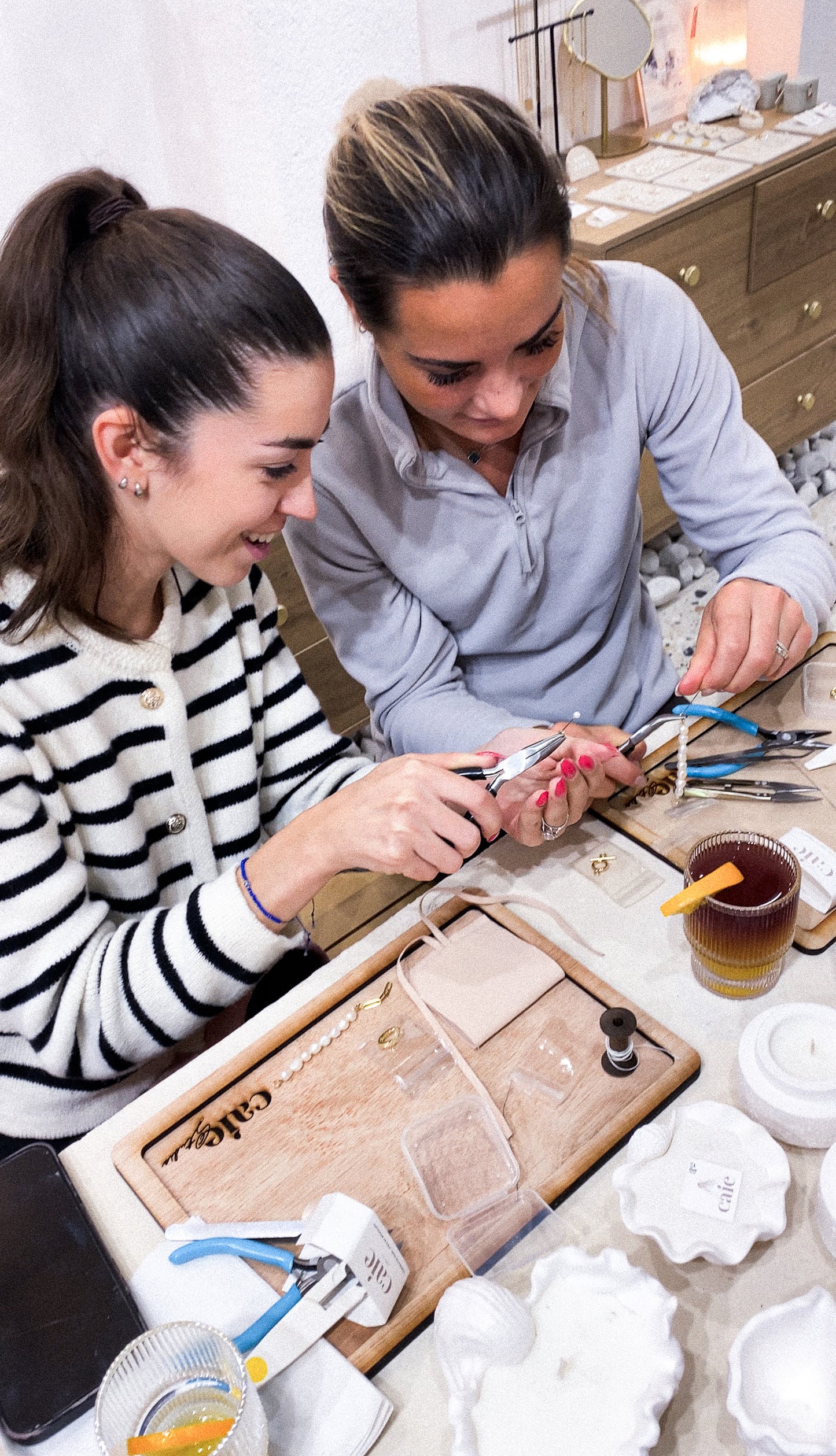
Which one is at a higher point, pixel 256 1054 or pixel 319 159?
pixel 319 159

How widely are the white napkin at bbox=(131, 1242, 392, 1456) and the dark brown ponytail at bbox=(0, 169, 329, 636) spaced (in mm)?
547

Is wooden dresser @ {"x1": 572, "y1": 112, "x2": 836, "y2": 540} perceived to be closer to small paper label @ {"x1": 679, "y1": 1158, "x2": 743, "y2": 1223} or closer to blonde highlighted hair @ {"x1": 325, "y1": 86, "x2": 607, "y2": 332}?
blonde highlighted hair @ {"x1": 325, "y1": 86, "x2": 607, "y2": 332}

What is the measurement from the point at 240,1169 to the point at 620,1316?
0.30 metres

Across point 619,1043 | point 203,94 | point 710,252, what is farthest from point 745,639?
point 710,252

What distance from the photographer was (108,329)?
86 centimetres

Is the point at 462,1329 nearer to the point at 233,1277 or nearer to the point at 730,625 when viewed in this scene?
the point at 233,1277

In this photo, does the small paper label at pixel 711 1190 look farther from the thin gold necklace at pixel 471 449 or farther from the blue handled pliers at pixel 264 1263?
the thin gold necklace at pixel 471 449

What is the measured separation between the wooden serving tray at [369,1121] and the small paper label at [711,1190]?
66mm

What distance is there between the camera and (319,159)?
1.99m

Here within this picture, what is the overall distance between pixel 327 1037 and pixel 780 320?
2.48 meters

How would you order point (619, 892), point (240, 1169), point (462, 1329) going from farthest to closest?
point (619, 892), point (240, 1169), point (462, 1329)

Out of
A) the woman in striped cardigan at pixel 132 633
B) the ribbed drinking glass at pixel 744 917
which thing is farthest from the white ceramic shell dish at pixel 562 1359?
the woman in striped cardigan at pixel 132 633

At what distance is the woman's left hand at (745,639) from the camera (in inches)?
42.8

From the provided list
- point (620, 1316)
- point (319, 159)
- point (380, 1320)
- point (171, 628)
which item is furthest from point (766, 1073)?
point (319, 159)
